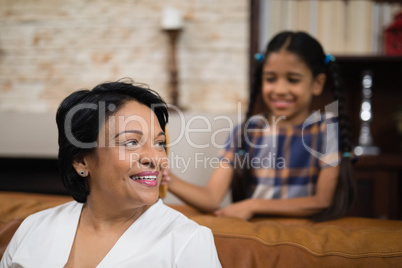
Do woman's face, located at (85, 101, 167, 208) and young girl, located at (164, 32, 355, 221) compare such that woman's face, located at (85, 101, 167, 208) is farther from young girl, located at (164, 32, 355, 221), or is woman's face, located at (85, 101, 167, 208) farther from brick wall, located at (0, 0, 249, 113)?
brick wall, located at (0, 0, 249, 113)

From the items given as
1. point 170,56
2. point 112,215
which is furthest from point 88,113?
point 170,56

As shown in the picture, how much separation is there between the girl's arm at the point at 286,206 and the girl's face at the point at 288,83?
321 mm

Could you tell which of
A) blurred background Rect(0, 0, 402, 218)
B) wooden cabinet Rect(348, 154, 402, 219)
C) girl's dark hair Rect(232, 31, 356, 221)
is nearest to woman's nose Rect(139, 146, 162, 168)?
girl's dark hair Rect(232, 31, 356, 221)

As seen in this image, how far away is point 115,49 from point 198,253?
2.31m

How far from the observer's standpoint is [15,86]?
124 inches

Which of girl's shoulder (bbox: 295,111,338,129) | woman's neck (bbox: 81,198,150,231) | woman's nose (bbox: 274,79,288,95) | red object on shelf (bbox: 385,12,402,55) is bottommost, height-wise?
woman's neck (bbox: 81,198,150,231)

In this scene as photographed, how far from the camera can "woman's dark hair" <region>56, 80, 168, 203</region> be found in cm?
97

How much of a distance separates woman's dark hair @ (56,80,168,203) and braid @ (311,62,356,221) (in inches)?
25.4

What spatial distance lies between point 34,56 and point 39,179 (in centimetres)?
91

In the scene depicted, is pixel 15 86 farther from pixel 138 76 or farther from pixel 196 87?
pixel 196 87

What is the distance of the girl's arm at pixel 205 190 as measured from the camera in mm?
1330

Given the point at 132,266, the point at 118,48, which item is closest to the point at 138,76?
the point at 118,48

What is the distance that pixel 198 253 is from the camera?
0.89 meters

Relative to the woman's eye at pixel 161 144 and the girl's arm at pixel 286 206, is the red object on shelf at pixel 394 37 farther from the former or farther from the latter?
the woman's eye at pixel 161 144
